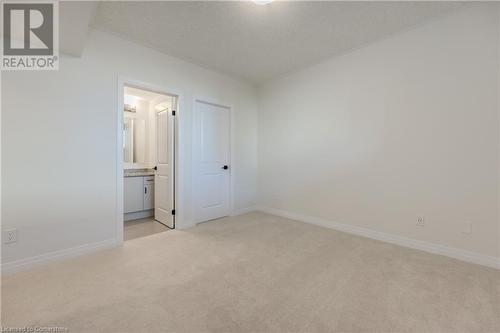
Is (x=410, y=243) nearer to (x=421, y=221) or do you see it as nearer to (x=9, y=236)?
(x=421, y=221)

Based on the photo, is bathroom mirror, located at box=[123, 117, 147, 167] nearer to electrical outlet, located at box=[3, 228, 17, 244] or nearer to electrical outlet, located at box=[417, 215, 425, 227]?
electrical outlet, located at box=[3, 228, 17, 244]

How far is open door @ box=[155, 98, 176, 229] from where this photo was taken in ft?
11.1

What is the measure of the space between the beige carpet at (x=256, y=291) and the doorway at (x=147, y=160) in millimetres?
907

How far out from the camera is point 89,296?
5.41 feet

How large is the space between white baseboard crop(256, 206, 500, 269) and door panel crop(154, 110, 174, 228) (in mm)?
2151

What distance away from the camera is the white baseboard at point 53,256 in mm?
2020

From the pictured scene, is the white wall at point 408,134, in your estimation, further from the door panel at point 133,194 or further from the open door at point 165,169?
the door panel at point 133,194

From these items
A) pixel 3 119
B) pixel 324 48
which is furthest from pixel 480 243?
pixel 3 119

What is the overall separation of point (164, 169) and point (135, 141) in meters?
1.51

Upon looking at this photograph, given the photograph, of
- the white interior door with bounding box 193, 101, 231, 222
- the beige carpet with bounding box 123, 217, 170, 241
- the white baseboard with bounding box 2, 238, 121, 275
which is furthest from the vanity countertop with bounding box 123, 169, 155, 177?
the white baseboard with bounding box 2, 238, 121, 275

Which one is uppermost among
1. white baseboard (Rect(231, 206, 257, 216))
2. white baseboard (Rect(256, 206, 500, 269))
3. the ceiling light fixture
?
the ceiling light fixture

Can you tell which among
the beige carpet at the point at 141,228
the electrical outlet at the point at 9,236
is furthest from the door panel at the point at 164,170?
the electrical outlet at the point at 9,236

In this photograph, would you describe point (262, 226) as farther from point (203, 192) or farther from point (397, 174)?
point (397, 174)

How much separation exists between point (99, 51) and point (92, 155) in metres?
1.23
